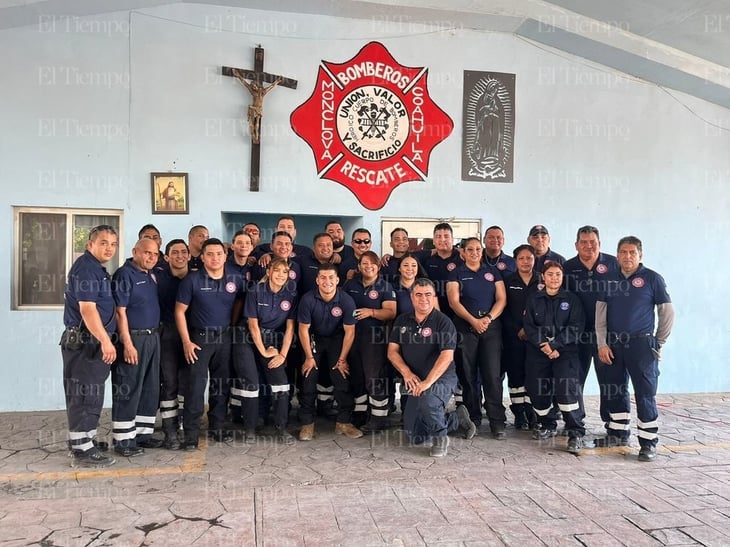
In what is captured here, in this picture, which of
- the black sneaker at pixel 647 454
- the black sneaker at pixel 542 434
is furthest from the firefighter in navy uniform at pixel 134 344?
the black sneaker at pixel 647 454

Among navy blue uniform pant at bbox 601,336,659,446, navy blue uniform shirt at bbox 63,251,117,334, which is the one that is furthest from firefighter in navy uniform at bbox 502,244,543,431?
navy blue uniform shirt at bbox 63,251,117,334

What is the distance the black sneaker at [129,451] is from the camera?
4320mm

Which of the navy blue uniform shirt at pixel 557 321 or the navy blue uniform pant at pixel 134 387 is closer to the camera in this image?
the navy blue uniform pant at pixel 134 387

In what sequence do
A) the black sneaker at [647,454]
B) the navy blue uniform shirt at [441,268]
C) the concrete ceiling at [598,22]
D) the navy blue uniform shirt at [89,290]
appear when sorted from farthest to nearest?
the concrete ceiling at [598,22], the navy blue uniform shirt at [441,268], the black sneaker at [647,454], the navy blue uniform shirt at [89,290]

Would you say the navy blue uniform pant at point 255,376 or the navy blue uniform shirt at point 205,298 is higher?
the navy blue uniform shirt at point 205,298

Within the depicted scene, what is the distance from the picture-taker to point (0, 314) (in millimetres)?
5688

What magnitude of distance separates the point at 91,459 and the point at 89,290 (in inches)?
52.3

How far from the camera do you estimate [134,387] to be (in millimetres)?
4309

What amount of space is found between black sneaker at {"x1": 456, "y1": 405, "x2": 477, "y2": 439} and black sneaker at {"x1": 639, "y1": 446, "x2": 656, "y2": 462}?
4.54ft

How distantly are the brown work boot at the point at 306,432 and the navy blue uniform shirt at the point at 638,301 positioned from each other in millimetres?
2827

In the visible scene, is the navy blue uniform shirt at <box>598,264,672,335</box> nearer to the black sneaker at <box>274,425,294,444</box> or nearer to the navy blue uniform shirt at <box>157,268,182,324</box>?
the black sneaker at <box>274,425,294,444</box>

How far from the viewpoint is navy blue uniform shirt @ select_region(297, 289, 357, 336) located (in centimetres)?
475

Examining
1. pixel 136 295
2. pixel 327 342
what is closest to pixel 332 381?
pixel 327 342

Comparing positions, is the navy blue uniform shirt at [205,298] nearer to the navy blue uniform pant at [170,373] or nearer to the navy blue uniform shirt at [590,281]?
the navy blue uniform pant at [170,373]
